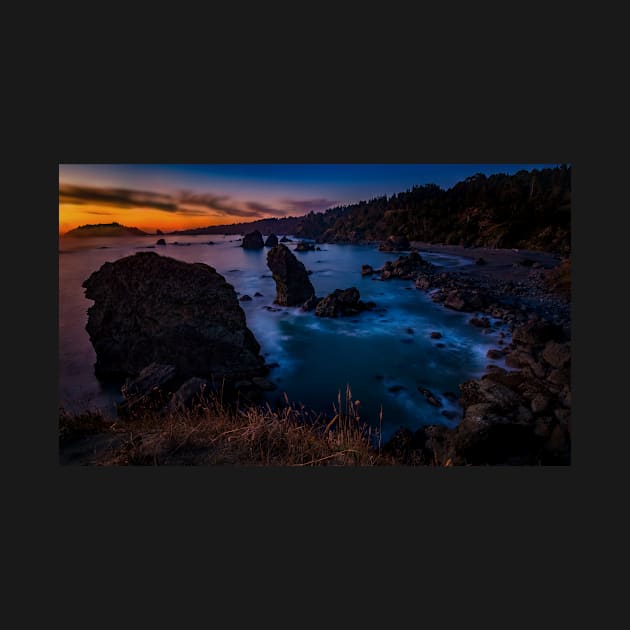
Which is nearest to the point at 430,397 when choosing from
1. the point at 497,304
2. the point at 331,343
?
the point at 331,343

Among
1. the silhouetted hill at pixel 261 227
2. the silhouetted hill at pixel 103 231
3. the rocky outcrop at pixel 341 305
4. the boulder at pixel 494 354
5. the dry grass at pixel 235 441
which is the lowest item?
the dry grass at pixel 235 441

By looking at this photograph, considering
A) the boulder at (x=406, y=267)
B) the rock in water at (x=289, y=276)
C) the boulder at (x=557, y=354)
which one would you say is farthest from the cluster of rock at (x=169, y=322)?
the boulder at (x=557, y=354)

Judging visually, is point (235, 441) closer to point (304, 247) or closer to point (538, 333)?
point (304, 247)

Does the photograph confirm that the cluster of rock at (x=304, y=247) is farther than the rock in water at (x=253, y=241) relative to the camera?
Yes

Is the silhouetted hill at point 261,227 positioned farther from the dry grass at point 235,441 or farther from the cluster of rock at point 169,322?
the dry grass at point 235,441

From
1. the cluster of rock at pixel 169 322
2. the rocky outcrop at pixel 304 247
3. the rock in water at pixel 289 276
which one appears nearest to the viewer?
the cluster of rock at pixel 169 322
